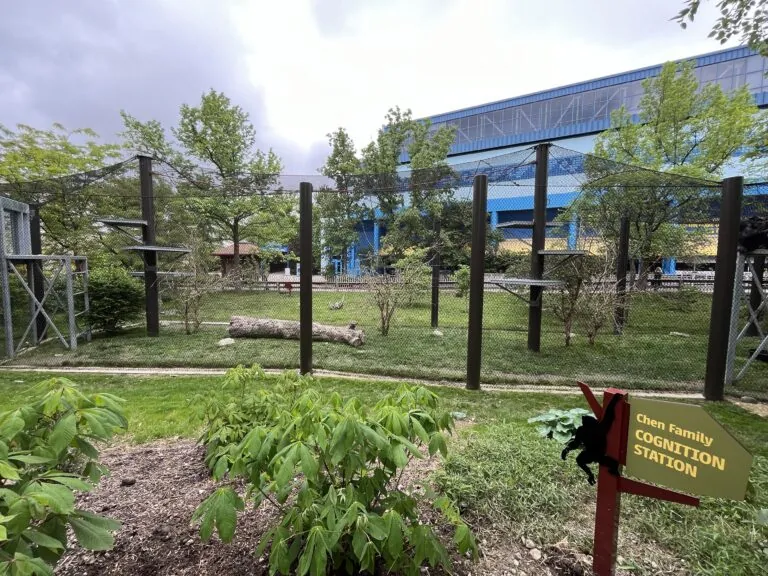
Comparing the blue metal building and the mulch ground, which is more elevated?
the blue metal building

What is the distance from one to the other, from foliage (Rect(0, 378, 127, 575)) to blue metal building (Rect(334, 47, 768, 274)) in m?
17.9

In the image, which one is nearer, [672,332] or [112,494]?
[112,494]

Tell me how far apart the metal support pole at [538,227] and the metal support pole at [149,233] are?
598cm

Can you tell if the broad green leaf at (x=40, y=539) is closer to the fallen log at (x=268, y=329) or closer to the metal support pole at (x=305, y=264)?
the metal support pole at (x=305, y=264)

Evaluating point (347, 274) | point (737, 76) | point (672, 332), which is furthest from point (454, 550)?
point (737, 76)

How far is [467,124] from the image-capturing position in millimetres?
31875

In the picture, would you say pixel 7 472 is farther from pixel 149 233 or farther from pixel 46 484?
pixel 149 233

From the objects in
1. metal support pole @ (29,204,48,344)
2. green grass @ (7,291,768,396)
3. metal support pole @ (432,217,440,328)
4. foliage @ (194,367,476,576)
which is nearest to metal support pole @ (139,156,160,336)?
green grass @ (7,291,768,396)

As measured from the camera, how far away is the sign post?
3.42ft

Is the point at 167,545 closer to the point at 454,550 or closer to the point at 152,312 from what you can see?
the point at 454,550

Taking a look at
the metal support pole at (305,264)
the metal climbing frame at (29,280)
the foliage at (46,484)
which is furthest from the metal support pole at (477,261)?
the metal climbing frame at (29,280)

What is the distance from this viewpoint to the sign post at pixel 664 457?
1043 millimetres

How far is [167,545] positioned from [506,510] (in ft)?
4.96

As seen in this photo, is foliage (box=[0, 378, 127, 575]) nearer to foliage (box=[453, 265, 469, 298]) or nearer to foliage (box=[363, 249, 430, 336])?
foliage (box=[363, 249, 430, 336])
